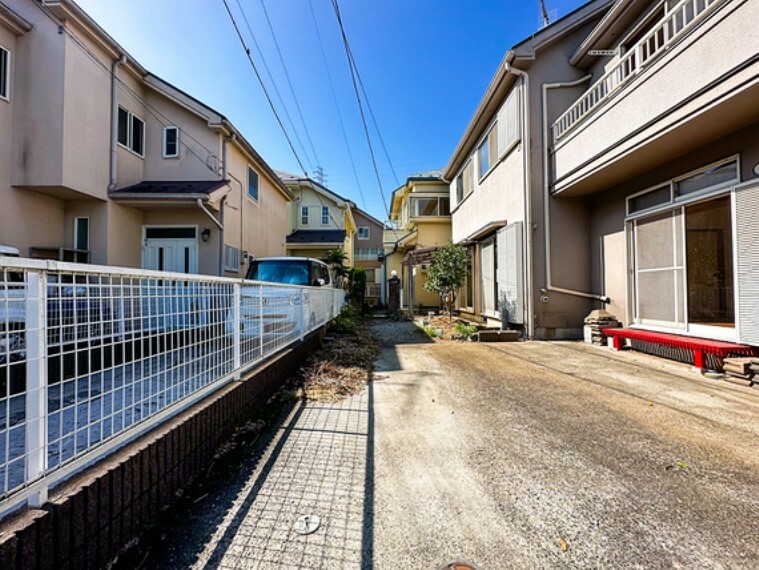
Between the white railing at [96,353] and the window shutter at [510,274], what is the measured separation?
667cm

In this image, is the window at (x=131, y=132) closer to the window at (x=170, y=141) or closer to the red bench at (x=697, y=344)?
the window at (x=170, y=141)

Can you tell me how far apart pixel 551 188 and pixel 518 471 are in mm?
7275

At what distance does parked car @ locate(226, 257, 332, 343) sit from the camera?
3602 mm

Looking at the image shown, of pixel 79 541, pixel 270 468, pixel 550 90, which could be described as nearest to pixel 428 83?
pixel 550 90

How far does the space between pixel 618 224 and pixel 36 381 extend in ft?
29.3

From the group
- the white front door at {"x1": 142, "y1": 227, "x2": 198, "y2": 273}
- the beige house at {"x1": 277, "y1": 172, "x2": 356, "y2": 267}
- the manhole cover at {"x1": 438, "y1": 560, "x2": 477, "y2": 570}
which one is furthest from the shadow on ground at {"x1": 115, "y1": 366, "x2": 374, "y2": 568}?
the beige house at {"x1": 277, "y1": 172, "x2": 356, "y2": 267}

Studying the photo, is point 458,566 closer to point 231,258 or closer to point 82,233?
point 231,258

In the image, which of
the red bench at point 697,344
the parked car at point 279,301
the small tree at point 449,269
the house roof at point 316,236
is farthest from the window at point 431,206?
the red bench at point 697,344

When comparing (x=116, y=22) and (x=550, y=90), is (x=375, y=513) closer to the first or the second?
(x=116, y=22)

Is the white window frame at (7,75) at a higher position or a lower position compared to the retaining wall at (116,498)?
higher

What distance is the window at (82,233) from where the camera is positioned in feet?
27.2

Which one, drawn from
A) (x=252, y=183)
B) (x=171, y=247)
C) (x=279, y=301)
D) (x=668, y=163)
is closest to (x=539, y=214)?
(x=668, y=163)

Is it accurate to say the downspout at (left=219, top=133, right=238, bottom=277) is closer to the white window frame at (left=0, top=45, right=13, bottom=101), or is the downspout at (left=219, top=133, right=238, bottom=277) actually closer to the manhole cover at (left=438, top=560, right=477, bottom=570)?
the white window frame at (left=0, top=45, right=13, bottom=101)

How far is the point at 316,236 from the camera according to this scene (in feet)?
60.1
